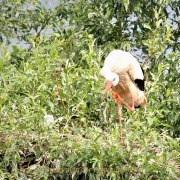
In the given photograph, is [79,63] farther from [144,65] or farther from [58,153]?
[58,153]

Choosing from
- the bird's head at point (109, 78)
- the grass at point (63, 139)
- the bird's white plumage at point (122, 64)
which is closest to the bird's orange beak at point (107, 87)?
the bird's head at point (109, 78)

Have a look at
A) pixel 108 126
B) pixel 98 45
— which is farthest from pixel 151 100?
pixel 98 45

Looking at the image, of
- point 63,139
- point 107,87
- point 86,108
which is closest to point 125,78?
point 107,87

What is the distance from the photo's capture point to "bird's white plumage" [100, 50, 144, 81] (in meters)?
6.15

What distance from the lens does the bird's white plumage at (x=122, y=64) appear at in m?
6.15

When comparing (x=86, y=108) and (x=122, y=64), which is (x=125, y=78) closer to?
(x=122, y=64)

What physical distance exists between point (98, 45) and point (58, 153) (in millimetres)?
3103

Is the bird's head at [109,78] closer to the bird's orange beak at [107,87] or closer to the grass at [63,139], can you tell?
the bird's orange beak at [107,87]

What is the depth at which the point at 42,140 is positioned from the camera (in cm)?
469

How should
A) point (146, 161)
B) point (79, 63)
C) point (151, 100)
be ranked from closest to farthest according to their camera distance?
point (146, 161), point (151, 100), point (79, 63)

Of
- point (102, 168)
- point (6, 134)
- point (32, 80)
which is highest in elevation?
point (32, 80)

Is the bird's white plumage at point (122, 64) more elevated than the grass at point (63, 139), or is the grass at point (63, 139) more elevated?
the bird's white plumage at point (122, 64)

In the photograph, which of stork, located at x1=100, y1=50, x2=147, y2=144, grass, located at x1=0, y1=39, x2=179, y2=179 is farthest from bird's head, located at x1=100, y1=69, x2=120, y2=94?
grass, located at x1=0, y1=39, x2=179, y2=179

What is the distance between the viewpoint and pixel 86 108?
5504 millimetres
